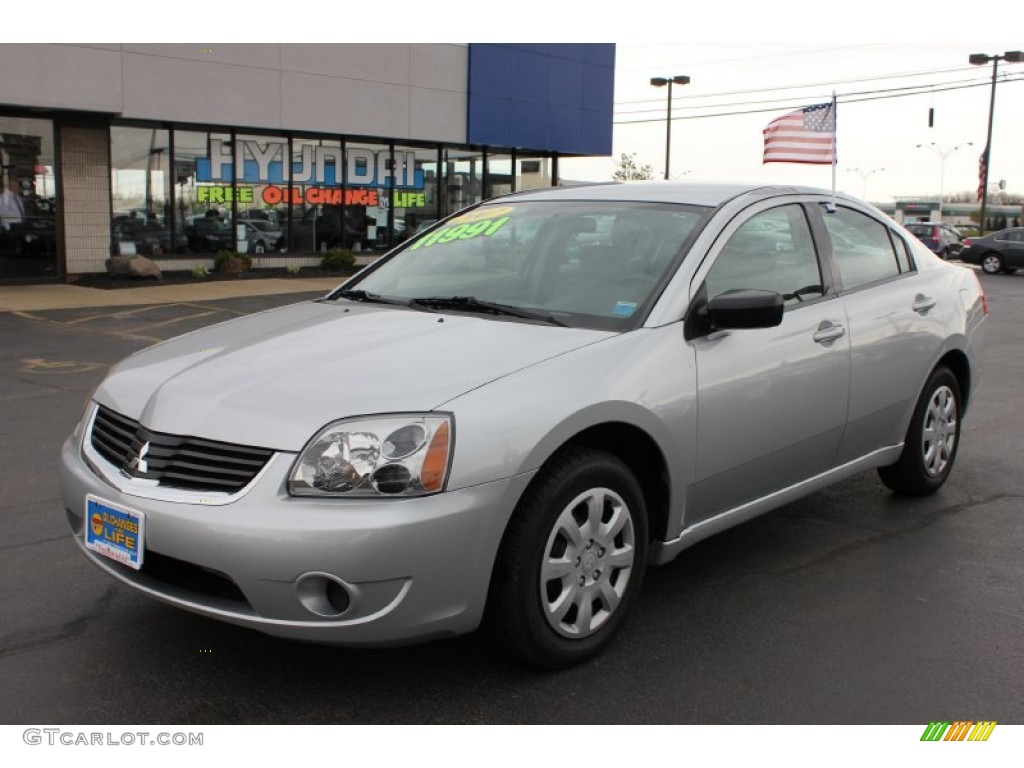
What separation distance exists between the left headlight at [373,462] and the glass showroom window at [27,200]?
16.4 meters

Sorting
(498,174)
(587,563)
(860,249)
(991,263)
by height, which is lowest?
(587,563)

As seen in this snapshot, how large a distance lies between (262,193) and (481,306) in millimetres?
17774

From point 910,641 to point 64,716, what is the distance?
9.53 ft

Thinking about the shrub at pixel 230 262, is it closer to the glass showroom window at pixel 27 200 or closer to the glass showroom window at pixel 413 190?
the glass showroom window at pixel 27 200

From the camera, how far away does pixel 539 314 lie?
3.90 meters

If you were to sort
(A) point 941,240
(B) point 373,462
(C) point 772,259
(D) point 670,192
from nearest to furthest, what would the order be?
1. (B) point 373,462
2. (C) point 772,259
3. (D) point 670,192
4. (A) point 941,240

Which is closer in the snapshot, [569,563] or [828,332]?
[569,563]

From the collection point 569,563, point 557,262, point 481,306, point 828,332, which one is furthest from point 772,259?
point 569,563

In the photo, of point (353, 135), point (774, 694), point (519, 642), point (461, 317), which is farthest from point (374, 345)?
point (353, 135)

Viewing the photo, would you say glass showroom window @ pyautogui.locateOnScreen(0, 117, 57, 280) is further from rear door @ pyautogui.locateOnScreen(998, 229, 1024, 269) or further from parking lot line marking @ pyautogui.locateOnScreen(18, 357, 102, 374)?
rear door @ pyautogui.locateOnScreen(998, 229, 1024, 269)

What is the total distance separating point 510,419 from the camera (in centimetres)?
316

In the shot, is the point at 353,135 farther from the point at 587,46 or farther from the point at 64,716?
the point at 64,716

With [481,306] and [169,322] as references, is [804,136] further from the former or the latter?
[169,322]
